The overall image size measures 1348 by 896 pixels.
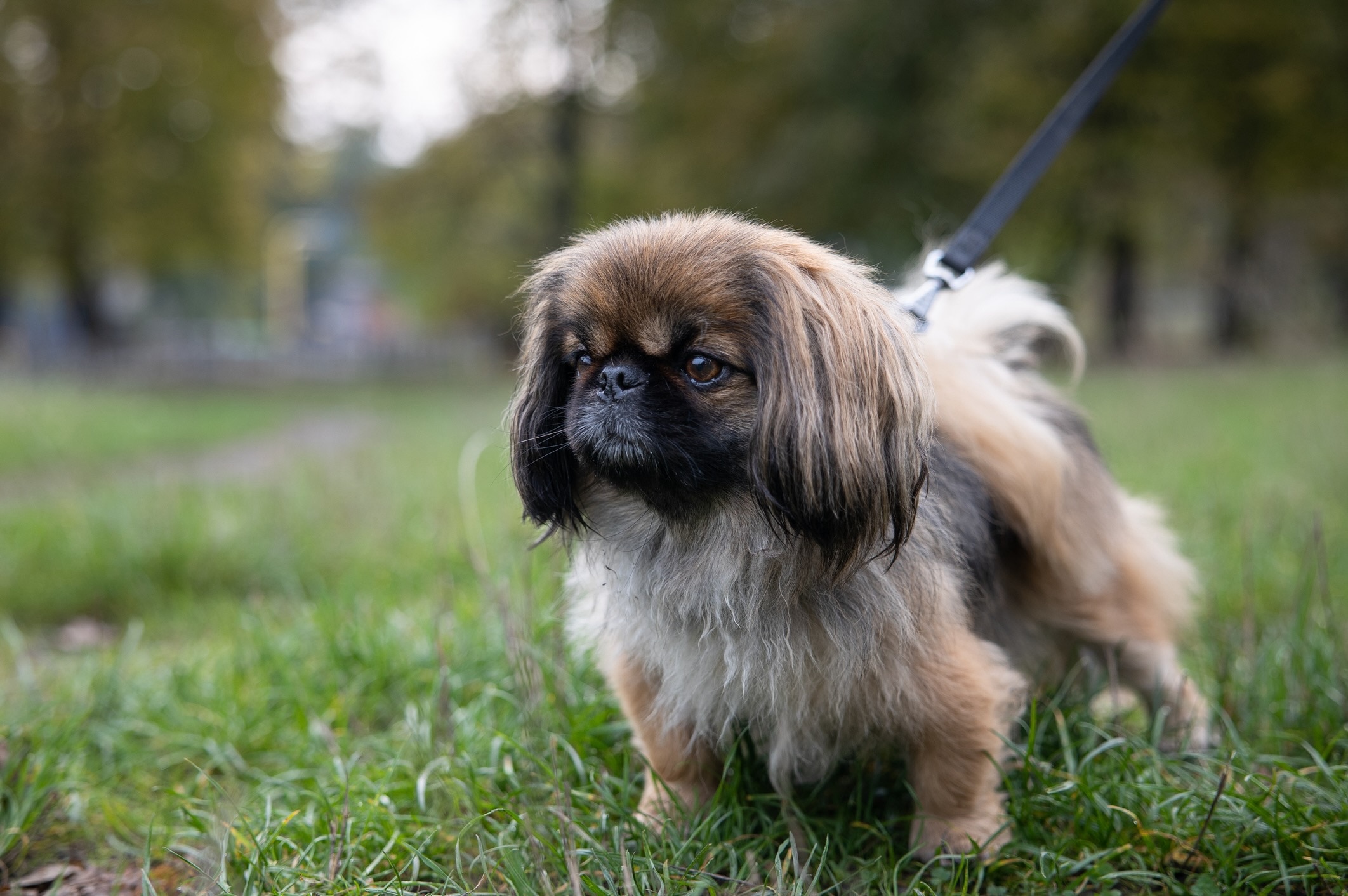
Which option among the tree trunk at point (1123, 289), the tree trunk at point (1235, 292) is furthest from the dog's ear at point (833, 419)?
the tree trunk at point (1123, 289)

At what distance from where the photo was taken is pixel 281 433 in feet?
42.8

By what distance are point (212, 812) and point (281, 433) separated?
11.5 m

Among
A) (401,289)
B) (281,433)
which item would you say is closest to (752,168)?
(281,433)

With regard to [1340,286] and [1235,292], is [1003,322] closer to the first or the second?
[1235,292]

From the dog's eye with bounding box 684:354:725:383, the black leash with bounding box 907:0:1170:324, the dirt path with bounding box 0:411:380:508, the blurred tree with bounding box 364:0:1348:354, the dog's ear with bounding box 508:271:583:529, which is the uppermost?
the blurred tree with bounding box 364:0:1348:354

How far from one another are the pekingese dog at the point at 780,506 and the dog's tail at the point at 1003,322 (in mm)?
217

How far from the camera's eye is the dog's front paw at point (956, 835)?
2.10 meters

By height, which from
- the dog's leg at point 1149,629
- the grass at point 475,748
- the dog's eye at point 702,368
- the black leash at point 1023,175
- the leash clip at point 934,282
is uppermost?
the black leash at point 1023,175

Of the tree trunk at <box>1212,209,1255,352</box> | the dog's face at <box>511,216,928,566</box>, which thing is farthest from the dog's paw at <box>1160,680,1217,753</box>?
the tree trunk at <box>1212,209,1255,352</box>

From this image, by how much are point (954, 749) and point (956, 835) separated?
0.59 ft

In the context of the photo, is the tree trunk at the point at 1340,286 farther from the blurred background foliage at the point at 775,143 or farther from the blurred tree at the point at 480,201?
the blurred tree at the point at 480,201

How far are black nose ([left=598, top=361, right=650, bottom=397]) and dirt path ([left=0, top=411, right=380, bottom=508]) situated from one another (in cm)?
460

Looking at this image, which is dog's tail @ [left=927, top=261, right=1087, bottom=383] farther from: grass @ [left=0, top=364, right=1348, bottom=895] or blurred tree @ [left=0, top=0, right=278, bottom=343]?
blurred tree @ [left=0, top=0, right=278, bottom=343]

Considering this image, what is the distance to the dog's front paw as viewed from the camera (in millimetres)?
2104
